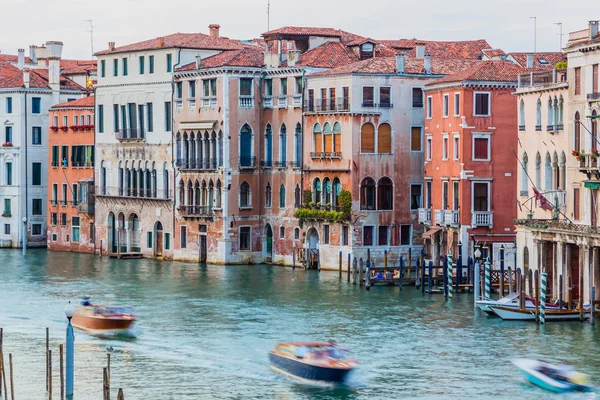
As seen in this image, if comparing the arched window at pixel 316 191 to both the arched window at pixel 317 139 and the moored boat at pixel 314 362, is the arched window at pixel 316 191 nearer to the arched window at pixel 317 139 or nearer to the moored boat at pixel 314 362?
the arched window at pixel 317 139

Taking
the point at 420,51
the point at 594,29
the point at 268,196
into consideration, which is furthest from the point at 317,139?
the point at 594,29

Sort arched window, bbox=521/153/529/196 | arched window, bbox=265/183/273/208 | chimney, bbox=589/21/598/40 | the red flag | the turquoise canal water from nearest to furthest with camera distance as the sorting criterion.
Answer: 1. the turquoise canal water
2. chimney, bbox=589/21/598/40
3. the red flag
4. arched window, bbox=521/153/529/196
5. arched window, bbox=265/183/273/208

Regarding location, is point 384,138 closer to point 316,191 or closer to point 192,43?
point 316,191

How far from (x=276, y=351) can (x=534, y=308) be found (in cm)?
989

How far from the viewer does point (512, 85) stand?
184 ft

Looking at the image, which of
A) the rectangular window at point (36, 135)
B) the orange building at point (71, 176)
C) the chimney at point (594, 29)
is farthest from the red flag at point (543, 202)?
the rectangular window at point (36, 135)

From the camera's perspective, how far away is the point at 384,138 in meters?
60.5

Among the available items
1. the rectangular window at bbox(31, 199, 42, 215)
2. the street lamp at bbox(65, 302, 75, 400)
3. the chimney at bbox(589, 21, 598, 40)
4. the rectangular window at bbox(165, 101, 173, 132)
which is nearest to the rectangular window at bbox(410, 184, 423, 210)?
the rectangular window at bbox(165, 101, 173, 132)

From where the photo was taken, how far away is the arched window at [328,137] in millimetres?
60969

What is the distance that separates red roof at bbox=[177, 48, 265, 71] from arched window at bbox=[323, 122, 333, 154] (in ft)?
15.2

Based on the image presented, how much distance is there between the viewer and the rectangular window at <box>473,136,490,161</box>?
56.5 meters

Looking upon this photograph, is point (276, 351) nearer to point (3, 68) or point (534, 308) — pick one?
point (534, 308)

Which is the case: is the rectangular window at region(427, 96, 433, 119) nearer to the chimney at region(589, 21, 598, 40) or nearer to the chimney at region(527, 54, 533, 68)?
the chimney at region(527, 54, 533, 68)

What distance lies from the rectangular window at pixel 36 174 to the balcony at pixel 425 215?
24.0m
